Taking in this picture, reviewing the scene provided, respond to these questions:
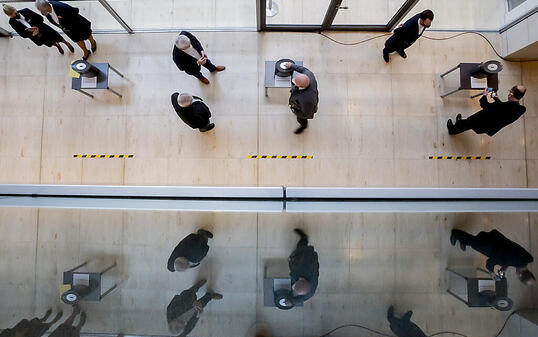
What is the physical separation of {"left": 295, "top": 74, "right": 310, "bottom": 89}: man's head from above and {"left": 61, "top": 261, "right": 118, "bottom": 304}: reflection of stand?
2.81 metres

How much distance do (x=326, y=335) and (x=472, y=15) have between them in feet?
20.5

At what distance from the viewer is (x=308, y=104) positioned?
12.5 feet

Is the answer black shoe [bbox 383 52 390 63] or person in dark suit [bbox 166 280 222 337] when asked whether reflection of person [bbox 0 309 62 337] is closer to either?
person in dark suit [bbox 166 280 222 337]

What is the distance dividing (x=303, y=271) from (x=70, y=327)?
1.29 m

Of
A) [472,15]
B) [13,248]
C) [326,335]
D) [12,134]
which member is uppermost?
[472,15]

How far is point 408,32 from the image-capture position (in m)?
4.35

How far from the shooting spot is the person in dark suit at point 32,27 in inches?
172

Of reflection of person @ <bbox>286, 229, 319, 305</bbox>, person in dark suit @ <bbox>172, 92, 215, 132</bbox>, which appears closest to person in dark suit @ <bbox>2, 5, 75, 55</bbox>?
person in dark suit @ <bbox>172, 92, 215, 132</bbox>

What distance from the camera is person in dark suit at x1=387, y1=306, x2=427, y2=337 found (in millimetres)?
1308

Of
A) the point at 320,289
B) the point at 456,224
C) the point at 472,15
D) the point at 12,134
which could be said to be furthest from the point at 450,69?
the point at 12,134

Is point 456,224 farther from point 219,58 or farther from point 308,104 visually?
point 219,58

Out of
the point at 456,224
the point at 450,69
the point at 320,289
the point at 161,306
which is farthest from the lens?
the point at 450,69

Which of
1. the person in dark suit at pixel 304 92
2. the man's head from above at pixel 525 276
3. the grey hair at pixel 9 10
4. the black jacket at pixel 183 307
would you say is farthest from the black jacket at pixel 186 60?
the man's head from above at pixel 525 276

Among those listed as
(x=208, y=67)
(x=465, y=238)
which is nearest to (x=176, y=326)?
(x=465, y=238)
